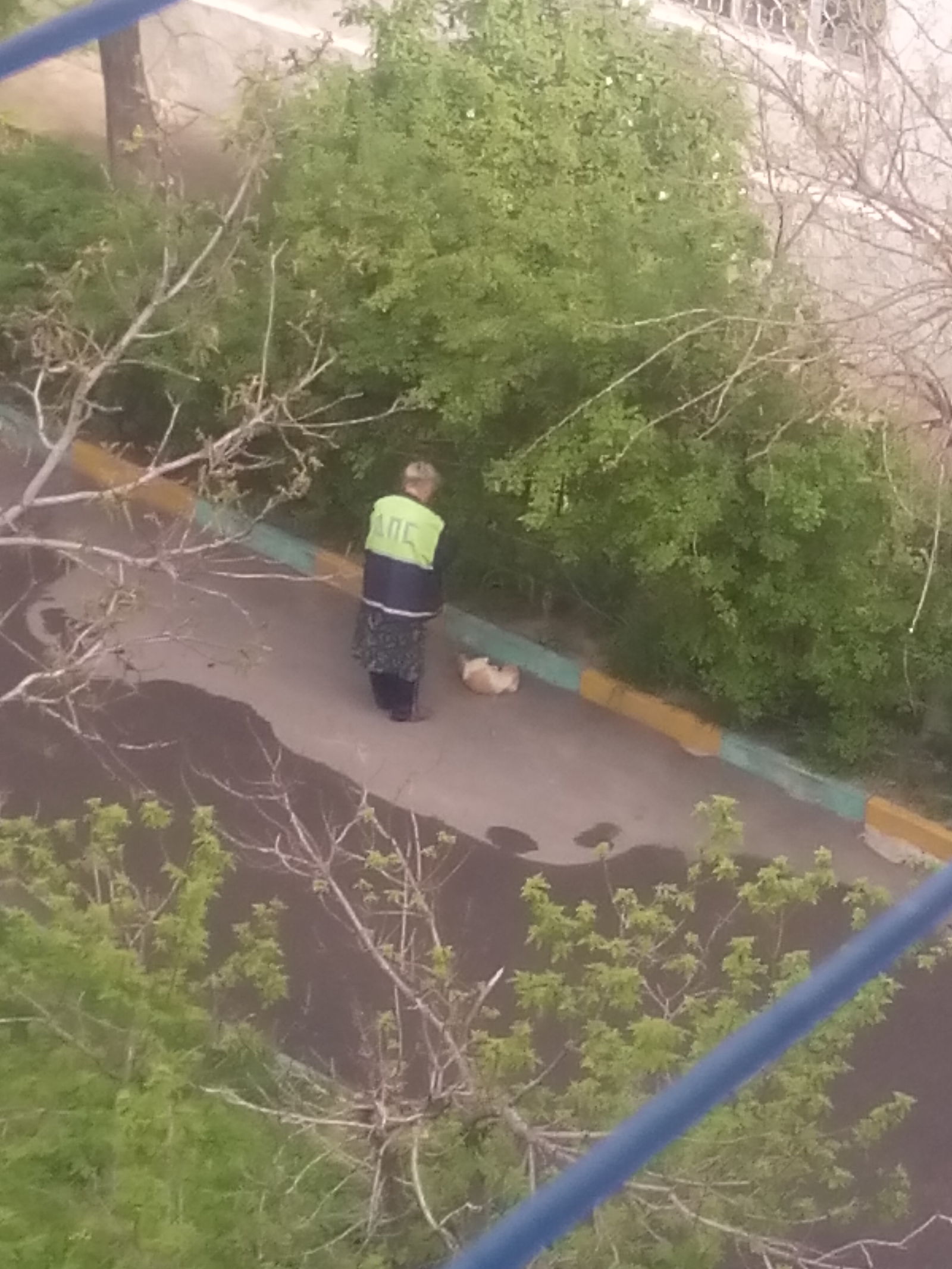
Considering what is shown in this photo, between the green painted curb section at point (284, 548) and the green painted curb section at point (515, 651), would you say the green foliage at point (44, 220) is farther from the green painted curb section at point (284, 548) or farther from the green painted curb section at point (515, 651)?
the green painted curb section at point (284, 548)

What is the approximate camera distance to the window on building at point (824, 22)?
4.17 meters

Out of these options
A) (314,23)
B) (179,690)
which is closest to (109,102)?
(314,23)

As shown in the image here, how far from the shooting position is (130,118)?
5691mm

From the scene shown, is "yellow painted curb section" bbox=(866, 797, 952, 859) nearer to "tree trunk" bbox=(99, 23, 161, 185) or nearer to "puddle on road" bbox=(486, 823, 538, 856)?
"puddle on road" bbox=(486, 823, 538, 856)

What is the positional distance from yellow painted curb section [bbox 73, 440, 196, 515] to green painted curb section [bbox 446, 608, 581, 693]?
1.11 meters

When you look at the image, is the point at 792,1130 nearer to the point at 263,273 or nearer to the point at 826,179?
the point at 826,179

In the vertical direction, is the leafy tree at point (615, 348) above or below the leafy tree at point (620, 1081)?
above

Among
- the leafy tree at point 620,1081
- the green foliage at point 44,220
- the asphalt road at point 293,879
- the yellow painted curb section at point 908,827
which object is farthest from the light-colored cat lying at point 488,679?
the green foliage at point 44,220

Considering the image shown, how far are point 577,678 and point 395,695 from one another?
643 millimetres

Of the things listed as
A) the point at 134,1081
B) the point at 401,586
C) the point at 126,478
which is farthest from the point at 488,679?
the point at 134,1081

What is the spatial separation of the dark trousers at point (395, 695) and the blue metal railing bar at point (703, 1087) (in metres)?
3.28

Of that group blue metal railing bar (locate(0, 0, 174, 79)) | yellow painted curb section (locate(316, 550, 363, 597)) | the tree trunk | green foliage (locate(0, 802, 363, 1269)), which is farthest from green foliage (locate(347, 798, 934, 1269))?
the tree trunk

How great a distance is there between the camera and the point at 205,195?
503 cm

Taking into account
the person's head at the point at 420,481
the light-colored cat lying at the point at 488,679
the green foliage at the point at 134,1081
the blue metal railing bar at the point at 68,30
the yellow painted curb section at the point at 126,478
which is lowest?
the green foliage at the point at 134,1081
